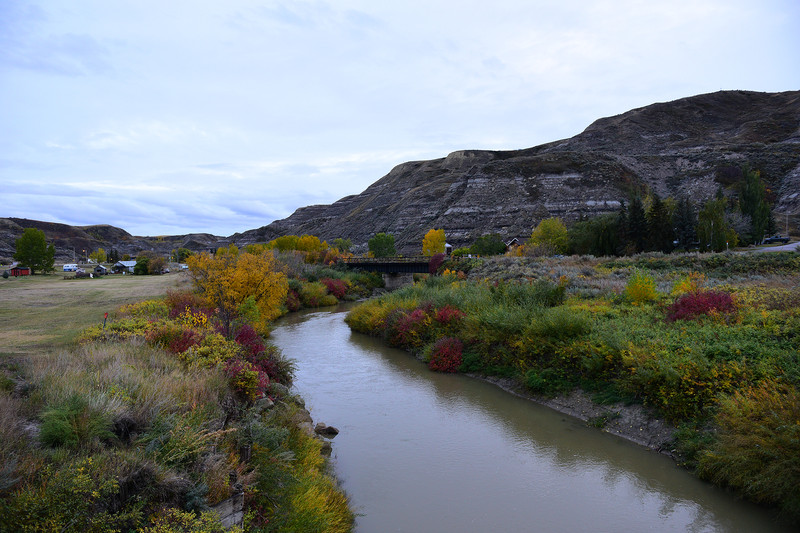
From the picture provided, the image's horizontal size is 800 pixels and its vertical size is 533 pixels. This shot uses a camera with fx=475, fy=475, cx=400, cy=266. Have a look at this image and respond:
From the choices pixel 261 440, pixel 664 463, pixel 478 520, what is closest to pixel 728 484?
pixel 664 463

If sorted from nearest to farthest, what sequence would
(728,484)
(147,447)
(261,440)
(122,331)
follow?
(147,447) → (261,440) → (728,484) → (122,331)

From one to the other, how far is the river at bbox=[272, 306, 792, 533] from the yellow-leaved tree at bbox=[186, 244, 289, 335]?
241 inches

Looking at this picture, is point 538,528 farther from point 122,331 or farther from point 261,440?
point 122,331

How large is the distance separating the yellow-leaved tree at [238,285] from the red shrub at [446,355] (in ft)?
28.5

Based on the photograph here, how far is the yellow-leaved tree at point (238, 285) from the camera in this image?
71.6 feet

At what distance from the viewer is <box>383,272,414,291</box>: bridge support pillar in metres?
63.5

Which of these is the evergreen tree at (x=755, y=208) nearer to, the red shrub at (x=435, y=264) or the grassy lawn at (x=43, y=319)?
the red shrub at (x=435, y=264)

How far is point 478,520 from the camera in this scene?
9148mm

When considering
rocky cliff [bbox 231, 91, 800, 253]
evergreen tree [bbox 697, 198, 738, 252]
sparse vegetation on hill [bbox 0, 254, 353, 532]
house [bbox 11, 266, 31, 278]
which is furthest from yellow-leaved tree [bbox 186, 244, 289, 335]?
rocky cliff [bbox 231, 91, 800, 253]

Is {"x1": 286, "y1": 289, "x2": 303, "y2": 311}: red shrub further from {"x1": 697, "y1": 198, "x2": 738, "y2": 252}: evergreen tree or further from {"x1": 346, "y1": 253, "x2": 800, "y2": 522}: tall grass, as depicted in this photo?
{"x1": 697, "y1": 198, "x2": 738, "y2": 252}: evergreen tree

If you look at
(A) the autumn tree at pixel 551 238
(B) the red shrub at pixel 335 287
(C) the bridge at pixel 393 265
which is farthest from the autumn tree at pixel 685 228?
(B) the red shrub at pixel 335 287

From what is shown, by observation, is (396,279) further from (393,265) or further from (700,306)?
(700,306)

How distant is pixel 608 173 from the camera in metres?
101

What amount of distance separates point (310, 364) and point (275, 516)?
1523cm
